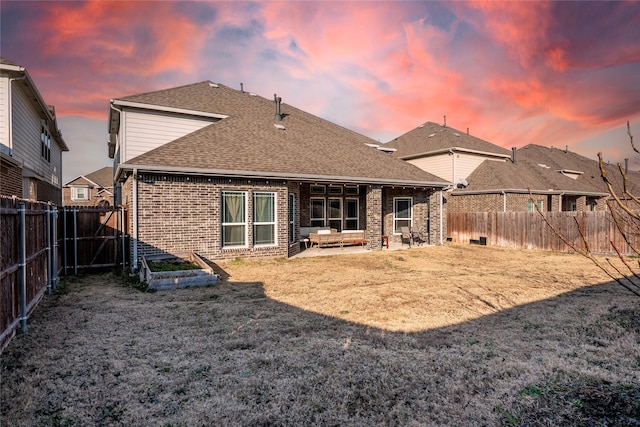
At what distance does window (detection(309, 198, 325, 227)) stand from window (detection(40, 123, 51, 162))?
14.7m

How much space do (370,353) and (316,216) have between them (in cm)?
1261

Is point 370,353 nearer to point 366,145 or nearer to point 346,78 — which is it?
point 346,78

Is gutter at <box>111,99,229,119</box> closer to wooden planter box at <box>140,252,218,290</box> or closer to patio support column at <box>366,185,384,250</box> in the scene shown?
patio support column at <box>366,185,384,250</box>

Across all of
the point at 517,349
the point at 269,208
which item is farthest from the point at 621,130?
the point at 269,208

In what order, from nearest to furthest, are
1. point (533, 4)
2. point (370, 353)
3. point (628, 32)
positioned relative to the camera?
point (370, 353) < point (628, 32) < point (533, 4)

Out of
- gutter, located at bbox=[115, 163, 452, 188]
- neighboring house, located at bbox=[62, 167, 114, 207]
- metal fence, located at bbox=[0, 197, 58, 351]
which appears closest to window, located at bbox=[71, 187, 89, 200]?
neighboring house, located at bbox=[62, 167, 114, 207]

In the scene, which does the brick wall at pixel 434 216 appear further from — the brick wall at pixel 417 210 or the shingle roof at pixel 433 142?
the shingle roof at pixel 433 142

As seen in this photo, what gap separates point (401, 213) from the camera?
58.4ft

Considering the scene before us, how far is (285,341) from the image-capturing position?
498 cm

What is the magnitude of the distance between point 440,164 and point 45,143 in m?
25.2

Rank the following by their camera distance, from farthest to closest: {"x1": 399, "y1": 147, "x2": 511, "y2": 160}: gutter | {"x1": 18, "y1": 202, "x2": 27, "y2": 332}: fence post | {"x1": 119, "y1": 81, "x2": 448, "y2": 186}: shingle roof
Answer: {"x1": 399, "y1": 147, "x2": 511, "y2": 160}: gutter, {"x1": 119, "y1": 81, "x2": 448, "y2": 186}: shingle roof, {"x1": 18, "y1": 202, "x2": 27, "y2": 332}: fence post

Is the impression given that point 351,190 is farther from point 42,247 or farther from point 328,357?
point 328,357

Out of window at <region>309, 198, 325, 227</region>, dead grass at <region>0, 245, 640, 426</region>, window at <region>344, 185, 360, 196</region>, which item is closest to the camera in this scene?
dead grass at <region>0, 245, 640, 426</region>

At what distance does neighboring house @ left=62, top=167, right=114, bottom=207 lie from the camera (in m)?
45.3
